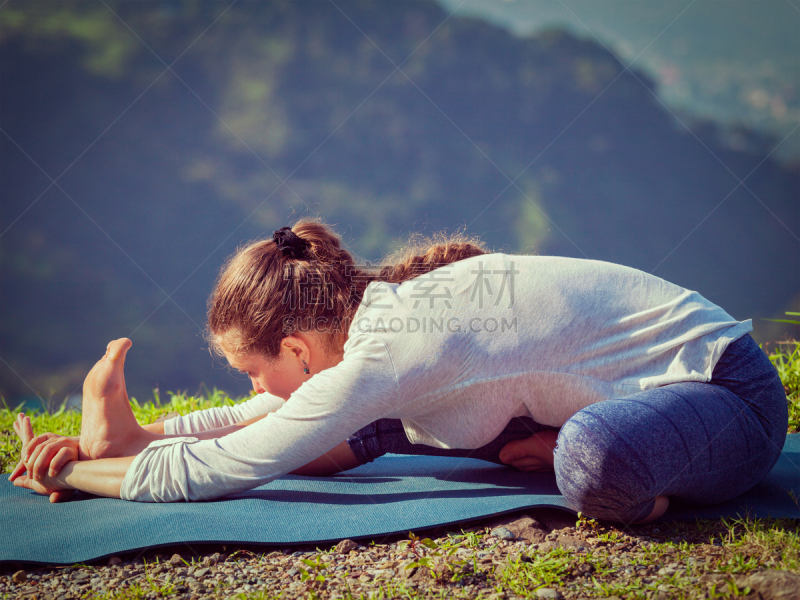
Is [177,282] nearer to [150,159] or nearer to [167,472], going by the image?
[150,159]

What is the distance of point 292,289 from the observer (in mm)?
1819

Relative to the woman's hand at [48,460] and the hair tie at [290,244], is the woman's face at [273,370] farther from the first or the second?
the woman's hand at [48,460]

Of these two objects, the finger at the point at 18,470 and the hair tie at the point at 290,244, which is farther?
the finger at the point at 18,470

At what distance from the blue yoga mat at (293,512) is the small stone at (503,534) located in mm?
53

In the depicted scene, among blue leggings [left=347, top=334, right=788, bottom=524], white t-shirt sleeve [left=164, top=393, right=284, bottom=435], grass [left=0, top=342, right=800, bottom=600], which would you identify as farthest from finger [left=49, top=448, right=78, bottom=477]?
blue leggings [left=347, top=334, right=788, bottom=524]

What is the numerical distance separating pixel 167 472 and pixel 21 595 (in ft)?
1.38

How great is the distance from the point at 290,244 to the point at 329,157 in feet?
13.7

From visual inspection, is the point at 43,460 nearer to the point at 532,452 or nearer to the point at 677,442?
the point at 532,452

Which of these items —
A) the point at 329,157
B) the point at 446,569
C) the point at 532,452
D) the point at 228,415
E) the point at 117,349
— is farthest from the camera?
the point at 329,157

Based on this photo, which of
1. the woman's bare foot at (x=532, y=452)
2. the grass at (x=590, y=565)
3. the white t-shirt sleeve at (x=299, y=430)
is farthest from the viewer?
the woman's bare foot at (x=532, y=452)

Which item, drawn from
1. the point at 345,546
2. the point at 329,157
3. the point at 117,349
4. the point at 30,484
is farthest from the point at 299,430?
the point at 329,157

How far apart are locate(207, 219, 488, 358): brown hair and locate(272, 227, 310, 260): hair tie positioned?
0.6 inches

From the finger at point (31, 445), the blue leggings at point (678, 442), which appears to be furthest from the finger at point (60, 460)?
the blue leggings at point (678, 442)

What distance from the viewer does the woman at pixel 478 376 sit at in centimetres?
153
